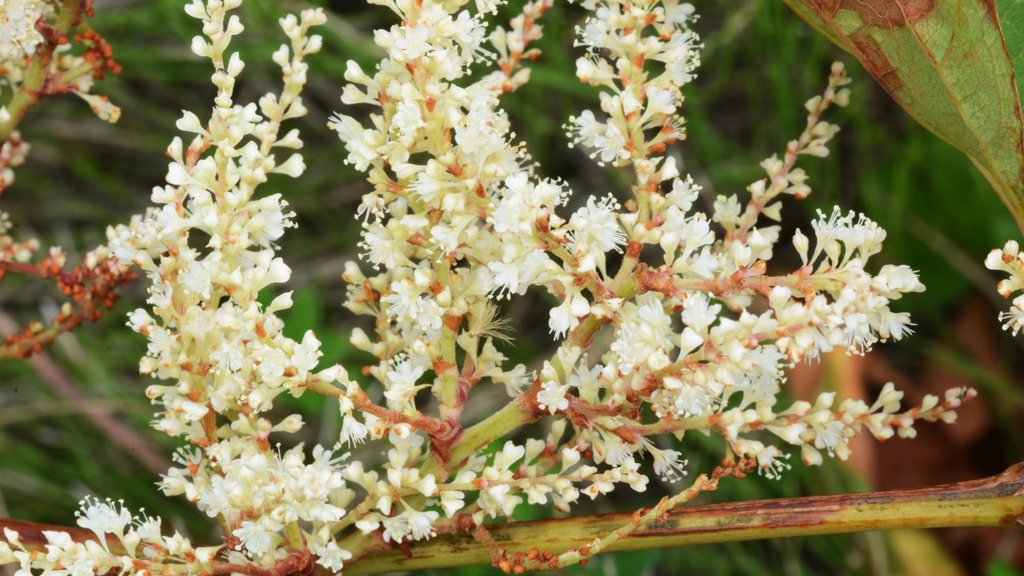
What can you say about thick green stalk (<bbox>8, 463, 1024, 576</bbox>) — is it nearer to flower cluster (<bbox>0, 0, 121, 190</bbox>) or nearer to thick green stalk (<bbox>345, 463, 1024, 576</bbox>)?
thick green stalk (<bbox>345, 463, 1024, 576</bbox>)

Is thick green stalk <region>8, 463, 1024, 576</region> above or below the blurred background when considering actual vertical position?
below

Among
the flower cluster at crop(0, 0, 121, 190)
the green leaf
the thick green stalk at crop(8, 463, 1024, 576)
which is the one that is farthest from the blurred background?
the green leaf

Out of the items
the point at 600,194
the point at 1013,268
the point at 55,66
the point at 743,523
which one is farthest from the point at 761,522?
the point at 600,194

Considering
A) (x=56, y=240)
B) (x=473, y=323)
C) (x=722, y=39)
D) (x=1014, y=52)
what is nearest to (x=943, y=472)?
(x=722, y=39)

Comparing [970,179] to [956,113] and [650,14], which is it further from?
[650,14]

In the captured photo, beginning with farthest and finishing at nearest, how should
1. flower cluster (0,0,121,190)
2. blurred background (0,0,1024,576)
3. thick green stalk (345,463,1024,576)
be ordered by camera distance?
blurred background (0,0,1024,576)
flower cluster (0,0,121,190)
thick green stalk (345,463,1024,576)

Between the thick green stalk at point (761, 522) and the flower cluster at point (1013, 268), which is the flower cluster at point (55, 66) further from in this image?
the flower cluster at point (1013, 268)
